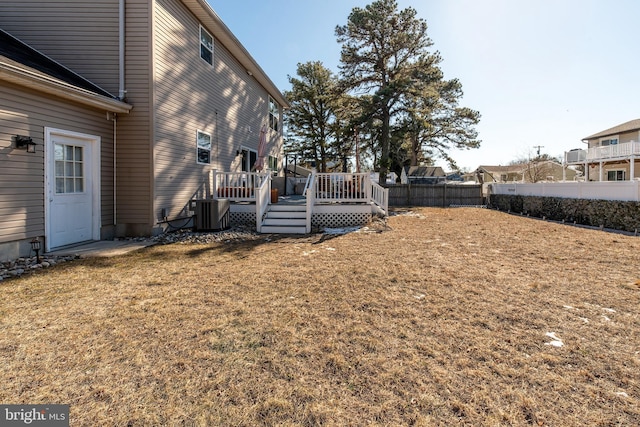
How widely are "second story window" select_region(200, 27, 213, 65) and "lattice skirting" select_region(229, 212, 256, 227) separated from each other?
4.93m

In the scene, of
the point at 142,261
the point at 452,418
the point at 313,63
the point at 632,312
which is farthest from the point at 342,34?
the point at 452,418

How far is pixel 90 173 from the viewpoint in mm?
6809

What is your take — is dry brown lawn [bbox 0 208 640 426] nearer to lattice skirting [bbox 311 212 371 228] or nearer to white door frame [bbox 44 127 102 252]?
white door frame [bbox 44 127 102 252]

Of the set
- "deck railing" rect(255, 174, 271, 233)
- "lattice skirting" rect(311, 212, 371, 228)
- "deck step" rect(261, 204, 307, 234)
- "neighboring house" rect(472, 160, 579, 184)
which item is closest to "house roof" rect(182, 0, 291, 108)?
"deck railing" rect(255, 174, 271, 233)

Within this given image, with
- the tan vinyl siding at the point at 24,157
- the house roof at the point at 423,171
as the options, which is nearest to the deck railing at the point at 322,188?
the tan vinyl siding at the point at 24,157

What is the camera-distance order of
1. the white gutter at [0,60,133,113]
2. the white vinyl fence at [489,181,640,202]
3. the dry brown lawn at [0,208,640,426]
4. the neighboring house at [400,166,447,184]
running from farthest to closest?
the neighboring house at [400,166,447,184] < the white vinyl fence at [489,181,640,202] < the white gutter at [0,60,133,113] < the dry brown lawn at [0,208,640,426]

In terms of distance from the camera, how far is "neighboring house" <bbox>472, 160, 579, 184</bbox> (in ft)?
90.2

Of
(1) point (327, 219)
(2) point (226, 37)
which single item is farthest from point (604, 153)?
(2) point (226, 37)

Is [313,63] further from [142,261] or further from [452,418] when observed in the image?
[452,418]

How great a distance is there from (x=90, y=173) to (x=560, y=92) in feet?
62.0

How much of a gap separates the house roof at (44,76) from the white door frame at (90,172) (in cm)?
69

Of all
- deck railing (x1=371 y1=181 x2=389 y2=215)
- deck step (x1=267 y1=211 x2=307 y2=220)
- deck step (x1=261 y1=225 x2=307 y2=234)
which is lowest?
deck step (x1=261 y1=225 x2=307 y2=234)

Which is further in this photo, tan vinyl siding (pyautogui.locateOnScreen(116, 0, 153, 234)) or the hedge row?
the hedge row

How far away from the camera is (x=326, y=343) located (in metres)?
2.66
